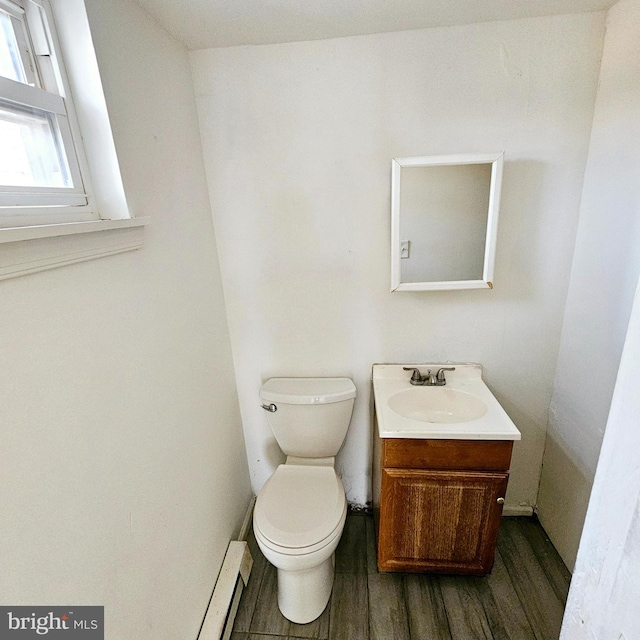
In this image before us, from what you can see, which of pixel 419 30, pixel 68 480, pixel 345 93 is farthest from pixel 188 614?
pixel 419 30

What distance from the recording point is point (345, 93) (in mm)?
1269

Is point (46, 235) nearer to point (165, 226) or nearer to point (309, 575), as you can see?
point (165, 226)

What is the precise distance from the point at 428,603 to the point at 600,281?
1.40 m

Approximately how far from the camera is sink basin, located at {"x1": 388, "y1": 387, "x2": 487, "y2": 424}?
1420 millimetres

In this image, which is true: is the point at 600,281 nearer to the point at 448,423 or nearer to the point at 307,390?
the point at 448,423

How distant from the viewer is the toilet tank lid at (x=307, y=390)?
1.47 metres

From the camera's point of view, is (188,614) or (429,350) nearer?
(188,614)

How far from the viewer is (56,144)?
32.3 inches

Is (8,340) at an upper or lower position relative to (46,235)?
lower

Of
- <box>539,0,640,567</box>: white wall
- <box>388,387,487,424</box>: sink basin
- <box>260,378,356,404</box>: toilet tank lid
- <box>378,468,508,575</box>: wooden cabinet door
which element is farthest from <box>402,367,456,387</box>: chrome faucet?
<box>539,0,640,567</box>: white wall

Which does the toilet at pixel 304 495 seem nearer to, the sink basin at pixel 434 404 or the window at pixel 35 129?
the sink basin at pixel 434 404

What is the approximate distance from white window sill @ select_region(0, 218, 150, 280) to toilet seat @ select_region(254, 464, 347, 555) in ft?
3.48

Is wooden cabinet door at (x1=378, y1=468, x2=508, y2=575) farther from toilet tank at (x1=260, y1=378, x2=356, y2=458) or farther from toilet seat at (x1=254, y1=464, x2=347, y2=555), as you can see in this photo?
toilet tank at (x1=260, y1=378, x2=356, y2=458)

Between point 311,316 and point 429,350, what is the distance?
56 centimetres
